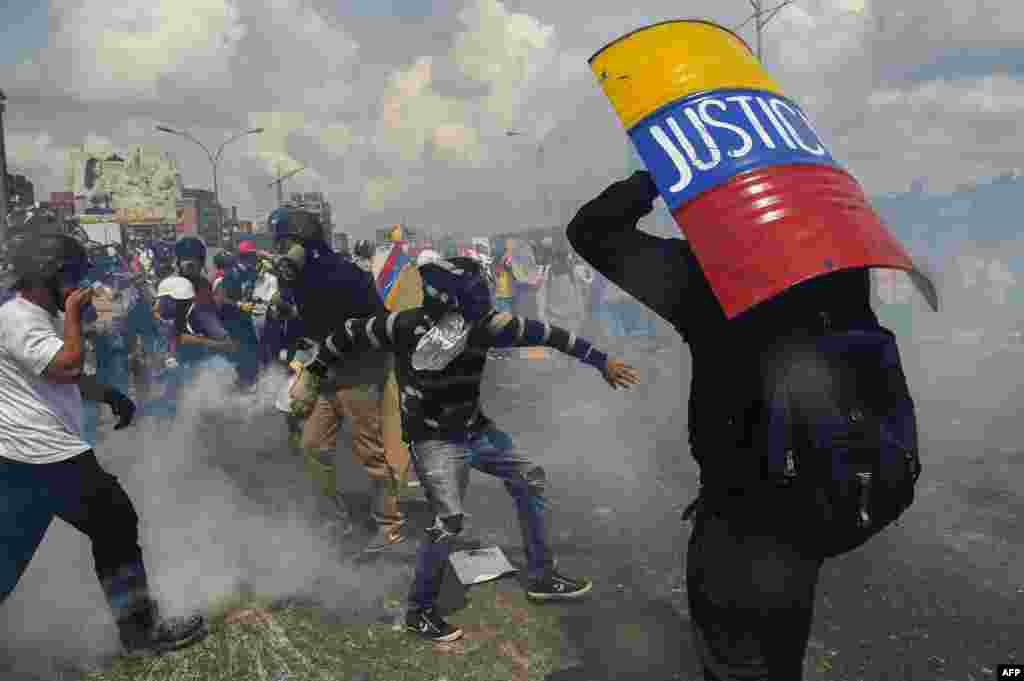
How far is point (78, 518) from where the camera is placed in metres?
3.17

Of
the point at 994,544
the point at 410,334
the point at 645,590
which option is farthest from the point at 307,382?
the point at 994,544

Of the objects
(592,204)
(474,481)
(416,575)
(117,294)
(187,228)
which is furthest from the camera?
(187,228)

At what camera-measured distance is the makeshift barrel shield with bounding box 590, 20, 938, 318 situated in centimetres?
158

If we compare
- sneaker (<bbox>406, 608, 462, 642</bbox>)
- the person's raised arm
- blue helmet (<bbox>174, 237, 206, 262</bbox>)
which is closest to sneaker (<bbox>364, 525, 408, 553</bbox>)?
sneaker (<bbox>406, 608, 462, 642</bbox>)

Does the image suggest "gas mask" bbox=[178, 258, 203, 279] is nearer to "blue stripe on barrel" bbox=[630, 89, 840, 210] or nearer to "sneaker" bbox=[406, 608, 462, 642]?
"sneaker" bbox=[406, 608, 462, 642]

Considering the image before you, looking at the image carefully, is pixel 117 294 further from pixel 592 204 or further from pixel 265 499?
pixel 592 204

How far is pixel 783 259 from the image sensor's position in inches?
61.7

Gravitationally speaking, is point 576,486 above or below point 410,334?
below

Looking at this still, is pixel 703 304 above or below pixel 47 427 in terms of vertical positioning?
above

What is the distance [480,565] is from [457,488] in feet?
3.01

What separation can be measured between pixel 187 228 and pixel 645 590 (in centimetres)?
7580

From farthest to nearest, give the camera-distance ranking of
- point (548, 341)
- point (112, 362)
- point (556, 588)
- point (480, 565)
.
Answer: point (112, 362), point (480, 565), point (556, 588), point (548, 341)

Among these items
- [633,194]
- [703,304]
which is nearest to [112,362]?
[633,194]

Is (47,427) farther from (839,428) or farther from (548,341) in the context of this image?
(839,428)
